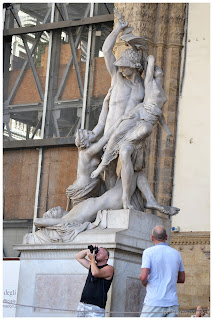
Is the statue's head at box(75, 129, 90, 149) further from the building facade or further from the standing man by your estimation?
the building facade

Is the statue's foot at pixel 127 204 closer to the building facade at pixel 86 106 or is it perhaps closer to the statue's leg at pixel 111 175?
the statue's leg at pixel 111 175

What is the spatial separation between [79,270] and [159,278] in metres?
2.57

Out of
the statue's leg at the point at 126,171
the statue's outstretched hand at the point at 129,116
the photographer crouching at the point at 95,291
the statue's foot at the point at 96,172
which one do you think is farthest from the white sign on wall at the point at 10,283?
the photographer crouching at the point at 95,291

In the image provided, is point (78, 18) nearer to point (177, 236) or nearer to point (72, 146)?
point (72, 146)

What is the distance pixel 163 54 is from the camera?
15.8 metres

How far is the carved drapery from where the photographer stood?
50.5 feet

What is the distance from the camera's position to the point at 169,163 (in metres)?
15.4

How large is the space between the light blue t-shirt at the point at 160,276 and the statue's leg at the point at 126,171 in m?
2.75

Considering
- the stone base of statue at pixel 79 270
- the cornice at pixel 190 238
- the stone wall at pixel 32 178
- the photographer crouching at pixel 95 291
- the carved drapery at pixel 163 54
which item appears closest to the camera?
the photographer crouching at pixel 95 291

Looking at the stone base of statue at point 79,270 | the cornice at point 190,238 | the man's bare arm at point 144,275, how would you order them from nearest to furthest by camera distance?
the man's bare arm at point 144,275, the stone base of statue at point 79,270, the cornice at point 190,238

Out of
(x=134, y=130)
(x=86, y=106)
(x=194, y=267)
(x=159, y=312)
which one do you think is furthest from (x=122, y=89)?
(x=86, y=106)

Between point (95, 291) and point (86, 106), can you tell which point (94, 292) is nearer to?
point (95, 291)

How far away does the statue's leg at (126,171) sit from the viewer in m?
10.2

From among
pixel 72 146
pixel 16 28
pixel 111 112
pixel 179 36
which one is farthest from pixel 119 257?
pixel 16 28
